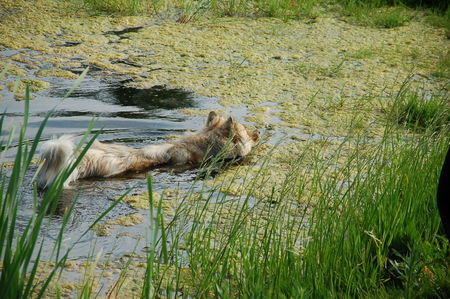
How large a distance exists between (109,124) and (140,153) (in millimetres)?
711

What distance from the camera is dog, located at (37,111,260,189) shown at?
4.48 m

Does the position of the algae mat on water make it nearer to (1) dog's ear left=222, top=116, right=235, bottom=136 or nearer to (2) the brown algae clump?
(1) dog's ear left=222, top=116, right=235, bottom=136

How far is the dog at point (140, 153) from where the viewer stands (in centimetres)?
448

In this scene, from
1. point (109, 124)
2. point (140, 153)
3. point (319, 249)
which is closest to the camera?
point (319, 249)

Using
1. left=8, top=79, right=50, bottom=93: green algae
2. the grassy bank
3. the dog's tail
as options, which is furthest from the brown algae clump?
the grassy bank

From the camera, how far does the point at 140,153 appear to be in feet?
16.8

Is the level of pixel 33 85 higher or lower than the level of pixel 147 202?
higher

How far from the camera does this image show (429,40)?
27.5ft

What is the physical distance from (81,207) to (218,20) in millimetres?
4699

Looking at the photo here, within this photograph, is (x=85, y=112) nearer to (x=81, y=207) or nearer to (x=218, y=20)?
(x=81, y=207)

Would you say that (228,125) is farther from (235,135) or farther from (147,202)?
(147,202)

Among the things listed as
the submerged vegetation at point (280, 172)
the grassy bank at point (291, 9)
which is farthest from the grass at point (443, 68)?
the grassy bank at point (291, 9)

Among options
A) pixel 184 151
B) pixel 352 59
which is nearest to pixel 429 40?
pixel 352 59

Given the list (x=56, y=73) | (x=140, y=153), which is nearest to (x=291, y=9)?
(x=56, y=73)
